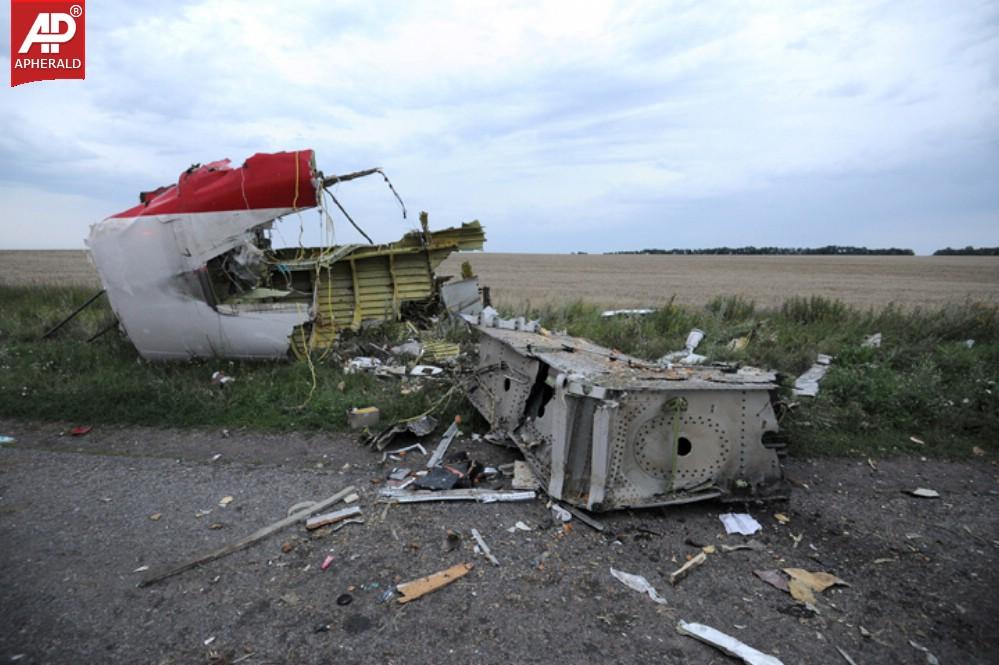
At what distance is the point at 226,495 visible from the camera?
4.13 m

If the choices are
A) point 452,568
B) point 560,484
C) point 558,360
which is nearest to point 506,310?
point 558,360

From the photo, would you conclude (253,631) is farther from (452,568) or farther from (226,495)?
(226,495)

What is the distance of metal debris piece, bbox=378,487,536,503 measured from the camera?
401cm

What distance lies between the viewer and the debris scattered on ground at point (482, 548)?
3.27 metres

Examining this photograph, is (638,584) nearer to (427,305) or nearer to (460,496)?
(460,496)

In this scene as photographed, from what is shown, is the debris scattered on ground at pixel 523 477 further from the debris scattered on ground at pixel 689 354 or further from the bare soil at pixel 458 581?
the debris scattered on ground at pixel 689 354

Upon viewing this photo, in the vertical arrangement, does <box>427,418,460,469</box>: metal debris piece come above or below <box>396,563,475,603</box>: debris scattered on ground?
above

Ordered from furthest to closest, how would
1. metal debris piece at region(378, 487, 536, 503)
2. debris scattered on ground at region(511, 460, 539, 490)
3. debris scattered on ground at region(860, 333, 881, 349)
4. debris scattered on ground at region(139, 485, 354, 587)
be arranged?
debris scattered on ground at region(860, 333, 881, 349)
debris scattered on ground at region(511, 460, 539, 490)
metal debris piece at region(378, 487, 536, 503)
debris scattered on ground at region(139, 485, 354, 587)

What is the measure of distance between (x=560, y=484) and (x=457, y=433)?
5.89 feet

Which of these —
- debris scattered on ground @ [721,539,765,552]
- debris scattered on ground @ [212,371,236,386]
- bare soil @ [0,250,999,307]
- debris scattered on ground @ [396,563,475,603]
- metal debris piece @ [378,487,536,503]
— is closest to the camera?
debris scattered on ground @ [396,563,475,603]

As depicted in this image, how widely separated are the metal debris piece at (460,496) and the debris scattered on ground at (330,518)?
0.30 meters

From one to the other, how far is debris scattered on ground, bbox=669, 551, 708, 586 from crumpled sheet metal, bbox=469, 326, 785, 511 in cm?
48

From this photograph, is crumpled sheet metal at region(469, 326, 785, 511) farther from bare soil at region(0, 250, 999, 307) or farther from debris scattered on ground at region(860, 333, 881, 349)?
bare soil at region(0, 250, 999, 307)

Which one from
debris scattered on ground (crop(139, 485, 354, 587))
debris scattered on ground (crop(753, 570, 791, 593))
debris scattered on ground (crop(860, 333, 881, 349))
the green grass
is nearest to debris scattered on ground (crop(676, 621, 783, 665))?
debris scattered on ground (crop(753, 570, 791, 593))
